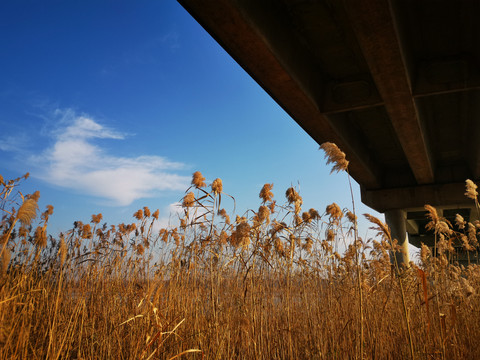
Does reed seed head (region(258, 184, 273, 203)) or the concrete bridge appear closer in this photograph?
reed seed head (region(258, 184, 273, 203))

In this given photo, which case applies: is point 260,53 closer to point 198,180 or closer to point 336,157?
point 198,180

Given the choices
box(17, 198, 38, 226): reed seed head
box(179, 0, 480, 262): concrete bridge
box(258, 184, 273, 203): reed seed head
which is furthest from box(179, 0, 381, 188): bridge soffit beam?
box(17, 198, 38, 226): reed seed head

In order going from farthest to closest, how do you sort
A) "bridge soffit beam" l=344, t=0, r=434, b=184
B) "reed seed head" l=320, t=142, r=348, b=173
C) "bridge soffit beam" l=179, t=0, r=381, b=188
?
"bridge soffit beam" l=344, t=0, r=434, b=184 < "bridge soffit beam" l=179, t=0, r=381, b=188 < "reed seed head" l=320, t=142, r=348, b=173

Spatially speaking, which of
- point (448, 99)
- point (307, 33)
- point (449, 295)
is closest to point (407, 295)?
point (449, 295)

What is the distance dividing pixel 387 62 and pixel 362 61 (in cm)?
123

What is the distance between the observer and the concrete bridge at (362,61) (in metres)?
4.75

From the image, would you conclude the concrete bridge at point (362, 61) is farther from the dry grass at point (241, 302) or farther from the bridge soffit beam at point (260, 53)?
the dry grass at point (241, 302)

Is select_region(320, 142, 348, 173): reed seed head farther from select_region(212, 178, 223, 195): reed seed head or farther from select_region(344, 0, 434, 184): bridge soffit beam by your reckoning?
select_region(344, 0, 434, 184): bridge soffit beam

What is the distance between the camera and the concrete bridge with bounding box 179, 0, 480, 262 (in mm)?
4754

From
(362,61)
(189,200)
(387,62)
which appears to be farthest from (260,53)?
(189,200)

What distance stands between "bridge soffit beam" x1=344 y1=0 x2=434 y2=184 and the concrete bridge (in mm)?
16

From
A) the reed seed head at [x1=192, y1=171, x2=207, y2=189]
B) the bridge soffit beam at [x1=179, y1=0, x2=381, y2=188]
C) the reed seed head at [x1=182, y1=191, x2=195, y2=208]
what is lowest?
the reed seed head at [x1=182, y1=191, x2=195, y2=208]

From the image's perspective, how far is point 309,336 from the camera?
3527 mm

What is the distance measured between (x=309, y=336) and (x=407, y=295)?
1935 mm
